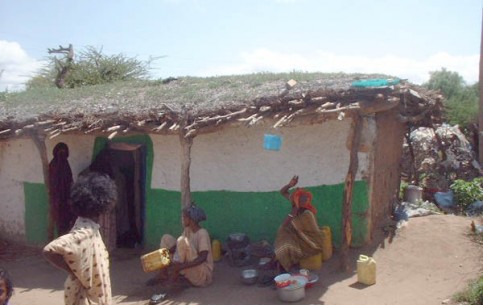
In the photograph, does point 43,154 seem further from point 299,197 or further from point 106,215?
point 299,197

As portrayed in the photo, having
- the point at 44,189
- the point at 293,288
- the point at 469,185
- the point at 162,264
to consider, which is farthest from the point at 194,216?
the point at 469,185

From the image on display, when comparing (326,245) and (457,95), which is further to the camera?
(457,95)

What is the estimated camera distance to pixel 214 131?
6.94 meters

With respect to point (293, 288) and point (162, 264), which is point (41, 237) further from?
point (293, 288)

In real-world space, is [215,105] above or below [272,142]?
above

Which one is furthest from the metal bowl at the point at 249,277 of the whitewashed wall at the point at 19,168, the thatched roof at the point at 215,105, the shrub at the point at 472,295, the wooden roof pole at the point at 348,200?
the whitewashed wall at the point at 19,168

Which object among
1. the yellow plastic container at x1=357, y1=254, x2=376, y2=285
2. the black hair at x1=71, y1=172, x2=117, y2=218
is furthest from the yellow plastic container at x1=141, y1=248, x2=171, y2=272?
the black hair at x1=71, y1=172, x2=117, y2=218

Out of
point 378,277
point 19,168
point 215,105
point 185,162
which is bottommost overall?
point 378,277

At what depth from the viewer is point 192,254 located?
Answer: 19.4ft

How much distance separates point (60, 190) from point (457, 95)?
25863 millimetres

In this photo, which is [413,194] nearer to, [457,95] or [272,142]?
[272,142]

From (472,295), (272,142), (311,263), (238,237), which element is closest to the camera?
(472,295)

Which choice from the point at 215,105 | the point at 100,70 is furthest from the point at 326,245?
the point at 100,70

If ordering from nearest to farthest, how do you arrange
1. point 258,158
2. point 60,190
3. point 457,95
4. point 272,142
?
1. point 272,142
2. point 258,158
3. point 60,190
4. point 457,95
